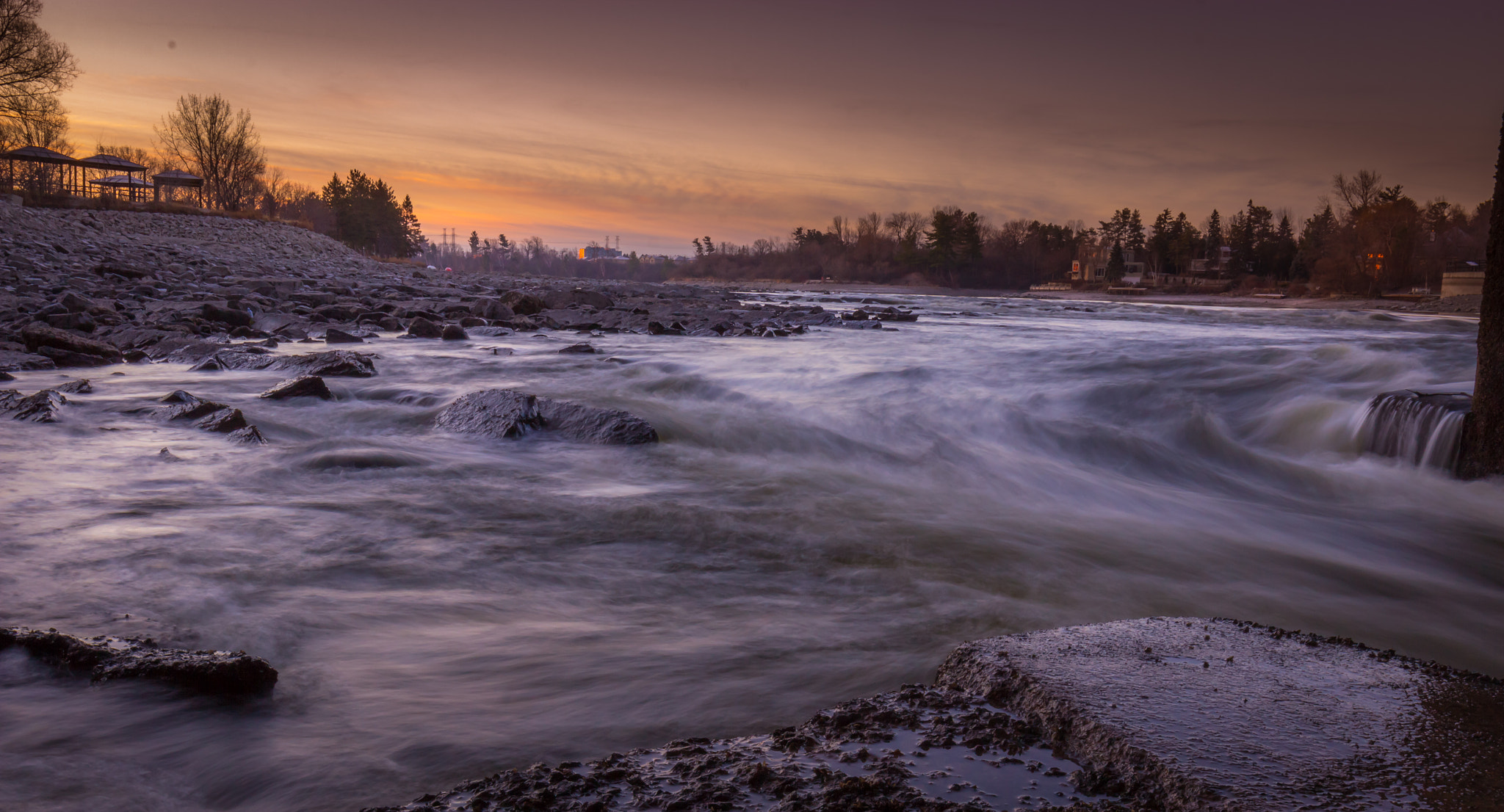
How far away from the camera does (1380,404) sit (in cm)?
619

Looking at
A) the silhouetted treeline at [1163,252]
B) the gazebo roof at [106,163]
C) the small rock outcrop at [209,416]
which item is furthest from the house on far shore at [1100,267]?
the small rock outcrop at [209,416]

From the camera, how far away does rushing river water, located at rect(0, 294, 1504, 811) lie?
6.21 ft

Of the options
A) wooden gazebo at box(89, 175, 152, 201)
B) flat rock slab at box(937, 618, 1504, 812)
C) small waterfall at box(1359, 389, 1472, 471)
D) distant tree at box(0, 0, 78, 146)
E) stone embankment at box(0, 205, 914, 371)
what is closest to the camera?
flat rock slab at box(937, 618, 1504, 812)

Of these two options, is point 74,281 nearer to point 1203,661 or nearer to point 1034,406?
point 1034,406

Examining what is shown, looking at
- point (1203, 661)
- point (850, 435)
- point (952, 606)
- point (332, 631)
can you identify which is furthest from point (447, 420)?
point (1203, 661)

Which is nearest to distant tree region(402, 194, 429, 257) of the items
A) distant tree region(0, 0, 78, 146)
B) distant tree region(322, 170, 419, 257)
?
distant tree region(322, 170, 419, 257)

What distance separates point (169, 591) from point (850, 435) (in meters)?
4.94

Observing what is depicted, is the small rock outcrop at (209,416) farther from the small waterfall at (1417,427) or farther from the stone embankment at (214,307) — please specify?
the small waterfall at (1417,427)

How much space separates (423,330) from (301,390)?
580 cm

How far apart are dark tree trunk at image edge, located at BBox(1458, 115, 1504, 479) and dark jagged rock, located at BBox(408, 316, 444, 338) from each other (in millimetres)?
11364

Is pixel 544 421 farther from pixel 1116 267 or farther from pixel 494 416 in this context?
pixel 1116 267

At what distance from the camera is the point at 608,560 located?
339cm

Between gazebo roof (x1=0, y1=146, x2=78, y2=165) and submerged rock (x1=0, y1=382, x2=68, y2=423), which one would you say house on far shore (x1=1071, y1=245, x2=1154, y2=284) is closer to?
gazebo roof (x1=0, y1=146, x2=78, y2=165)

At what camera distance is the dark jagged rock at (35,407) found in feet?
16.8
